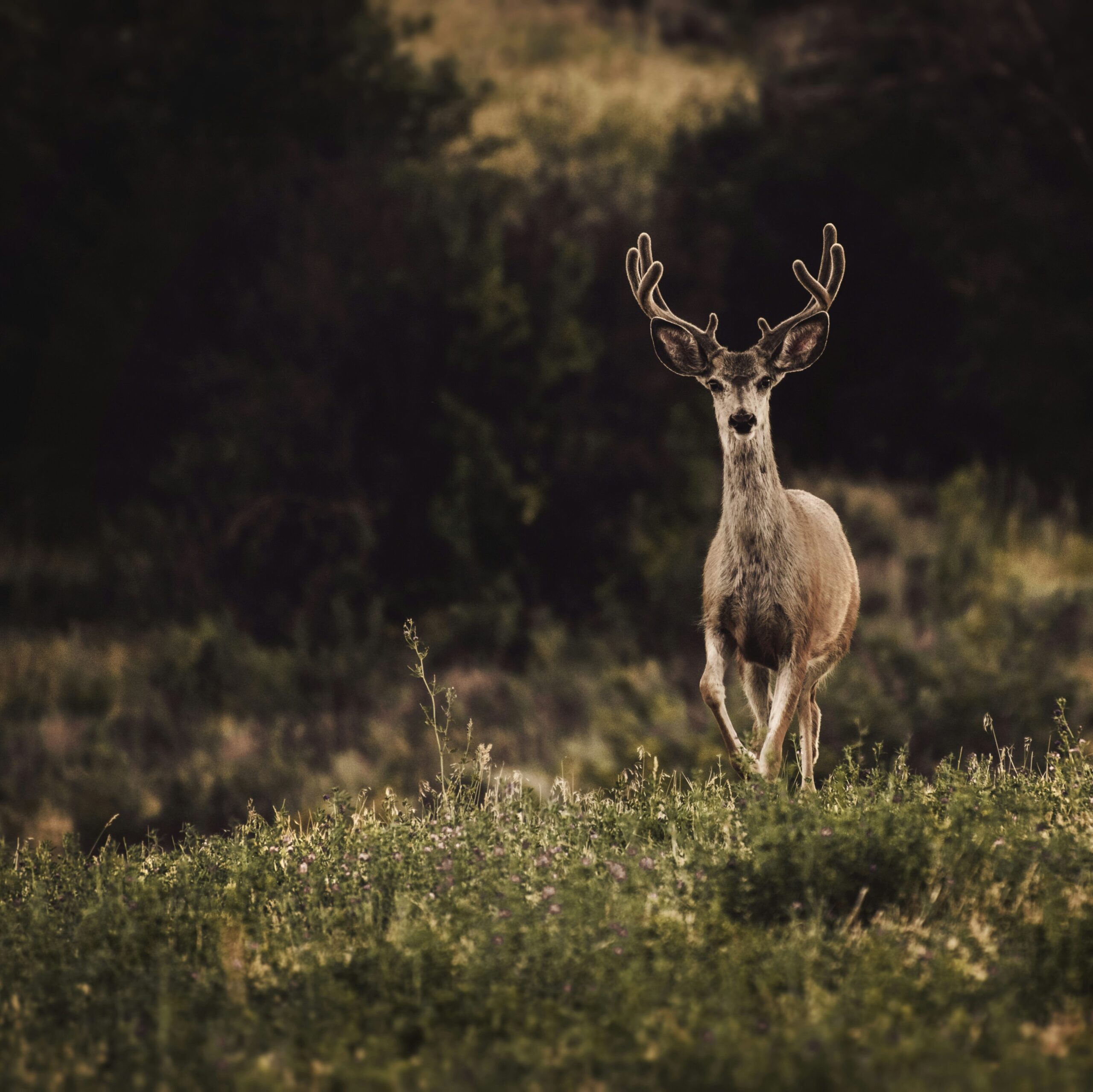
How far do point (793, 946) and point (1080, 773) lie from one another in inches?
103

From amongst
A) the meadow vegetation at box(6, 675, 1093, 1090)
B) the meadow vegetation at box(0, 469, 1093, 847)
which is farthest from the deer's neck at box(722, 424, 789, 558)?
the meadow vegetation at box(0, 469, 1093, 847)

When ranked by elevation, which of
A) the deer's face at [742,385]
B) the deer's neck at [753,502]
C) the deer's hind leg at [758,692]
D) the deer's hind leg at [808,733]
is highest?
the deer's face at [742,385]

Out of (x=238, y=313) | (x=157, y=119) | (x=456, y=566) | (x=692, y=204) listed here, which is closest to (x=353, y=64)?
(x=157, y=119)

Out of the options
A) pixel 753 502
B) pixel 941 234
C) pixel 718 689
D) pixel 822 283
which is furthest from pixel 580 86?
pixel 718 689

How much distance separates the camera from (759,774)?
5.50 m

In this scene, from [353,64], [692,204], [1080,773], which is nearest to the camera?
[1080,773]

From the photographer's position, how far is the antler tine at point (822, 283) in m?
5.25

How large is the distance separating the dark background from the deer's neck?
8.71 m

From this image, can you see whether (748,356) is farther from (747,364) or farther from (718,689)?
(718,689)

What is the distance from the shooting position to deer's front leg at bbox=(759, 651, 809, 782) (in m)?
5.45

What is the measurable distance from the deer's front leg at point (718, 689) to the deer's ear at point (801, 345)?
1.04 metres

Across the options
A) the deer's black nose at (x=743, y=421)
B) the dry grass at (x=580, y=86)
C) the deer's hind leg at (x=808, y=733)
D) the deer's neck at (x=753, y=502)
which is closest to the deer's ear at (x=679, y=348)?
the deer's black nose at (x=743, y=421)

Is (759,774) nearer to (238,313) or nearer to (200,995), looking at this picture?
(200,995)

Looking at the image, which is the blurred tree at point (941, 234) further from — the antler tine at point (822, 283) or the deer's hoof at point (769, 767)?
the deer's hoof at point (769, 767)
